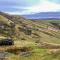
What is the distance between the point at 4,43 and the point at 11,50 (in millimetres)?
13409

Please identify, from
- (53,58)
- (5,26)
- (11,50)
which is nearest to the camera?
(53,58)

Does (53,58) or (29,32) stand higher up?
(53,58)

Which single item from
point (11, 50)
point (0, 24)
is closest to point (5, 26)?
point (0, 24)

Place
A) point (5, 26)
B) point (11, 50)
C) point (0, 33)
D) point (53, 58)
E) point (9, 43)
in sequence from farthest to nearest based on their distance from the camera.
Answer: point (5, 26) < point (0, 33) < point (9, 43) < point (11, 50) < point (53, 58)

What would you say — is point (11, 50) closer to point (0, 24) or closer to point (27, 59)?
point (27, 59)

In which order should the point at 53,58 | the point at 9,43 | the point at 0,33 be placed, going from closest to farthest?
the point at 53,58, the point at 9,43, the point at 0,33

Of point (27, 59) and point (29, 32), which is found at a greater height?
point (27, 59)

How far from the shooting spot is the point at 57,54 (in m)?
39.2

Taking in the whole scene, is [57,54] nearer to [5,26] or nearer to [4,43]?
[4,43]

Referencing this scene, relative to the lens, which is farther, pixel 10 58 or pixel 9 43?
pixel 9 43

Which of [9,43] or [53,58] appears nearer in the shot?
[53,58]

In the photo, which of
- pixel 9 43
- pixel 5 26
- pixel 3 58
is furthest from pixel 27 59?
pixel 5 26

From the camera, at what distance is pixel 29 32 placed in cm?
13862

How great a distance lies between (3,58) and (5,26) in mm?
96544
